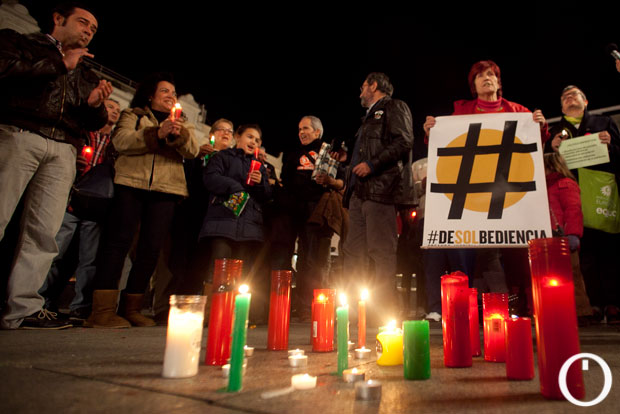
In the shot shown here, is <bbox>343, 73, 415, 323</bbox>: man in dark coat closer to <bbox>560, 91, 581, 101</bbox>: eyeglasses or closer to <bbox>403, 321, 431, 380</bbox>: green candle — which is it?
<bbox>403, 321, 431, 380</bbox>: green candle

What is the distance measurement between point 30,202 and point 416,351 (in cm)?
261

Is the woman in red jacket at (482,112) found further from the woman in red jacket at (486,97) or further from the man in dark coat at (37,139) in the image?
the man in dark coat at (37,139)

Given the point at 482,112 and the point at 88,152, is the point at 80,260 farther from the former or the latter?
the point at 482,112

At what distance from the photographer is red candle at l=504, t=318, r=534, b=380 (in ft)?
4.01

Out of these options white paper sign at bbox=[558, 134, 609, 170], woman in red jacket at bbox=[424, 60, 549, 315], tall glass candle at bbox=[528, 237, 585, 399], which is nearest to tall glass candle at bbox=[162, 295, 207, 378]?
tall glass candle at bbox=[528, 237, 585, 399]

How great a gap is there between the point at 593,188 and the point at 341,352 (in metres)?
4.25

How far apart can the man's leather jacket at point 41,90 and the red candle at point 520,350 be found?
2903 millimetres

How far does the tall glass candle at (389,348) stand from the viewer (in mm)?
1505

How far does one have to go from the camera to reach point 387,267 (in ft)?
10.0

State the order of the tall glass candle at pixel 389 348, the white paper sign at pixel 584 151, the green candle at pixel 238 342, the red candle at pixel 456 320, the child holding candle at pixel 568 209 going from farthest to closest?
the white paper sign at pixel 584 151
the child holding candle at pixel 568 209
the tall glass candle at pixel 389 348
the red candle at pixel 456 320
the green candle at pixel 238 342

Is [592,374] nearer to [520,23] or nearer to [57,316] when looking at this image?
[57,316]

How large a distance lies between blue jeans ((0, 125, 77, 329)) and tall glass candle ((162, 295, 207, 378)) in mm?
1767

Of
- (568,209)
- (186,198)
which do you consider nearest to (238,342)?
(186,198)

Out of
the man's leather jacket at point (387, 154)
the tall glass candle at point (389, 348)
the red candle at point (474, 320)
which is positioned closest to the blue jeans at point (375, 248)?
the man's leather jacket at point (387, 154)
